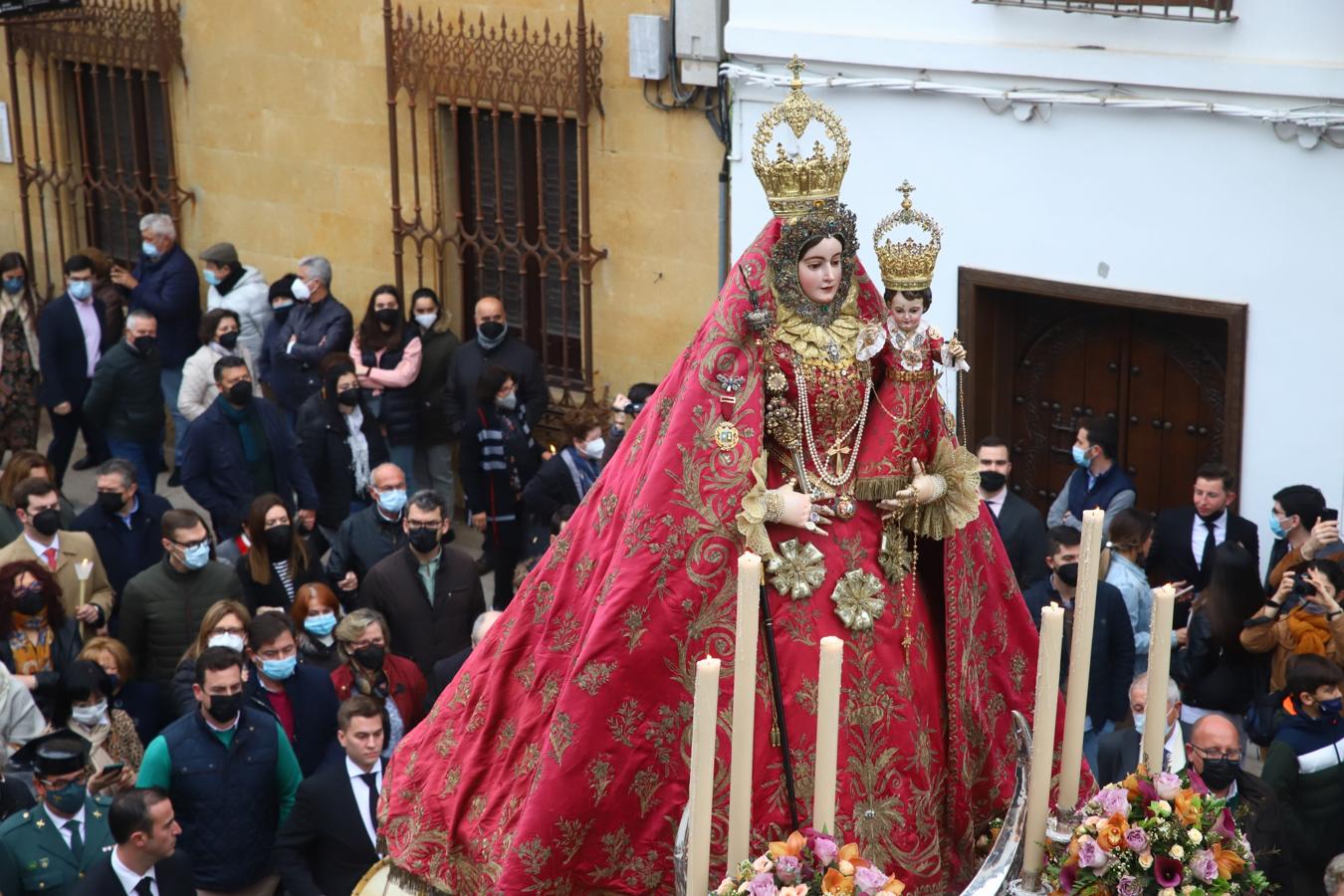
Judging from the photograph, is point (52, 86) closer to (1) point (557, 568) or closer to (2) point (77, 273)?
(2) point (77, 273)

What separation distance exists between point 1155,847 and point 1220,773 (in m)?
2.50

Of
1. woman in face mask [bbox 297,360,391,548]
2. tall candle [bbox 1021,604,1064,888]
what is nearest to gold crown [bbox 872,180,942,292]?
tall candle [bbox 1021,604,1064,888]

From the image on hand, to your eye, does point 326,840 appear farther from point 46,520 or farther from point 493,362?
point 493,362

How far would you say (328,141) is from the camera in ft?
41.4

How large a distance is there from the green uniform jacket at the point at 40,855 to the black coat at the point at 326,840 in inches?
22.1

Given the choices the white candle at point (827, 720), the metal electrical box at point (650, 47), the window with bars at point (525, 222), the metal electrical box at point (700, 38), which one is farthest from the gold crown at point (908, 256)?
the window with bars at point (525, 222)

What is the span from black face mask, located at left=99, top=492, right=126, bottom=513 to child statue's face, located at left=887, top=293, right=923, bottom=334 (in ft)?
16.8

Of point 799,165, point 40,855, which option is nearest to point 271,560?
point 40,855

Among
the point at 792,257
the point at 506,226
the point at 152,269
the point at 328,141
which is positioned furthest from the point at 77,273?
the point at 792,257

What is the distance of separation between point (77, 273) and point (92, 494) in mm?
1348

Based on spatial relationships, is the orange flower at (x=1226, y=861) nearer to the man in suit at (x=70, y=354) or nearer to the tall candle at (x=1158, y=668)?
the tall candle at (x=1158, y=668)

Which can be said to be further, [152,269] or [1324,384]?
[152,269]

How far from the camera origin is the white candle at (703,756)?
3641 millimetres

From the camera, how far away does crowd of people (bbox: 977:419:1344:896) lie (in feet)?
21.8
